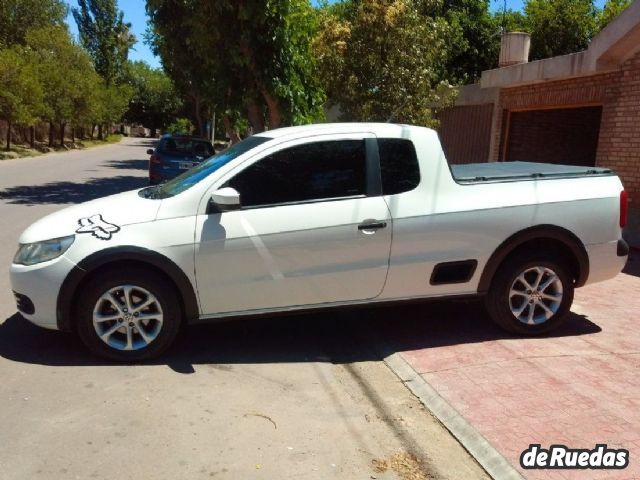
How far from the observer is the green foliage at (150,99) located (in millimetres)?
77250

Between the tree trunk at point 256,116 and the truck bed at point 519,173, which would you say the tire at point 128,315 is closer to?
the truck bed at point 519,173

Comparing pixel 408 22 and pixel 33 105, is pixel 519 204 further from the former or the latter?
pixel 33 105

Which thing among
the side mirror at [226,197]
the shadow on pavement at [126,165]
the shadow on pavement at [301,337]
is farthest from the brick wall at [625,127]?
the shadow on pavement at [126,165]

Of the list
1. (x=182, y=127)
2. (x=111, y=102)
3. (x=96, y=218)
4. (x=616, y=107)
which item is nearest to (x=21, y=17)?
(x=111, y=102)

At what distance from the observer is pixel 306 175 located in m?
4.75

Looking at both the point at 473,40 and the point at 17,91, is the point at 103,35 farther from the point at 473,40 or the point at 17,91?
the point at 473,40

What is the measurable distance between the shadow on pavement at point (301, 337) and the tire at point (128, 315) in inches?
6.5

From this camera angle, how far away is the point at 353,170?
4832 mm

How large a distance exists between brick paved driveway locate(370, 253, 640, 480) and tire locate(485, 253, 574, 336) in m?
0.16

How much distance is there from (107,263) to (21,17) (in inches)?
1881

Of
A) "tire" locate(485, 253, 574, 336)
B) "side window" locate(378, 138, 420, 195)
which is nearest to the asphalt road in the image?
"tire" locate(485, 253, 574, 336)

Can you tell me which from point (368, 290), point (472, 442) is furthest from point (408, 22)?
point (472, 442)

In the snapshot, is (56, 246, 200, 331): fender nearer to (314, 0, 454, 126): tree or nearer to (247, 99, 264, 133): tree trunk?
(314, 0, 454, 126): tree

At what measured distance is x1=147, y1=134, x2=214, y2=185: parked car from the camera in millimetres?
14242
